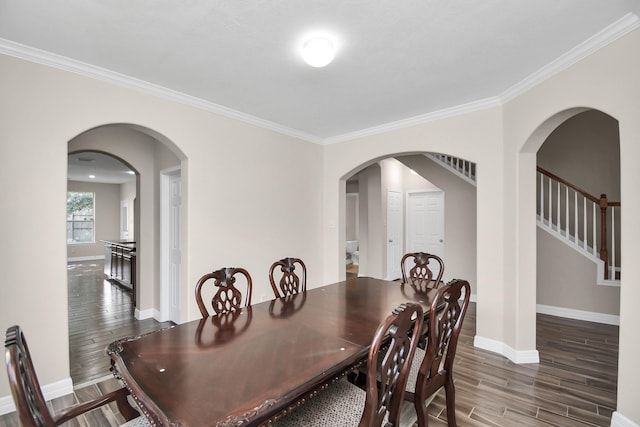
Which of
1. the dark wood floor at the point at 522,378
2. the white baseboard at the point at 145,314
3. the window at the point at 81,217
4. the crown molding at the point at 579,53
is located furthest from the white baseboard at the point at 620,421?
the window at the point at 81,217

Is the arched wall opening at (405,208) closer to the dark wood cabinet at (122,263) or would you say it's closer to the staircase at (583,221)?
the staircase at (583,221)

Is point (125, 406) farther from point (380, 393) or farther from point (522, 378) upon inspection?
point (522, 378)

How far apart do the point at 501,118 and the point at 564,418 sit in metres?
2.60

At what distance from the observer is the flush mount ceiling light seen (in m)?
1.99

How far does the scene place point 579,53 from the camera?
6.98 ft

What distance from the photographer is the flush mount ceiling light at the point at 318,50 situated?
6.52 feet

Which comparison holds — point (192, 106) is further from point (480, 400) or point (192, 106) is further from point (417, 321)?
point (480, 400)

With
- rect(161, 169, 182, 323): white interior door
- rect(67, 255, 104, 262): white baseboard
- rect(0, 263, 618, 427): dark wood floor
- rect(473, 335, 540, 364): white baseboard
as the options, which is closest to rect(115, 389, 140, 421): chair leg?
rect(0, 263, 618, 427): dark wood floor

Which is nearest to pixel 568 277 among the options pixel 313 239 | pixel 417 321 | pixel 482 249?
pixel 482 249

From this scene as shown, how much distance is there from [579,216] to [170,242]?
5769 mm

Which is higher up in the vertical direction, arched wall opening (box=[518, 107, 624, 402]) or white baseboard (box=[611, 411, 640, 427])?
arched wall opening (box=[518, 107, 624, 402])

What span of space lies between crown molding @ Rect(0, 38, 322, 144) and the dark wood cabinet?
111 inches

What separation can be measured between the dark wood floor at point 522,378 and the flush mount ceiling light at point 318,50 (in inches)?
103

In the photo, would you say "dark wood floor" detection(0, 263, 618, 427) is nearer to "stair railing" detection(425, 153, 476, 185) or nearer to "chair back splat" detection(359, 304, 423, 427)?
"chair back splat" detection(359, 304, 423, 427)
